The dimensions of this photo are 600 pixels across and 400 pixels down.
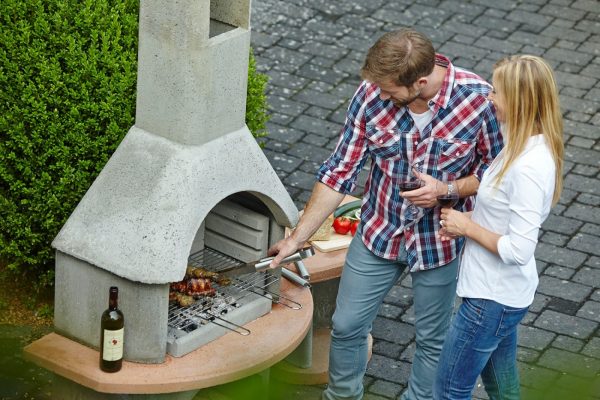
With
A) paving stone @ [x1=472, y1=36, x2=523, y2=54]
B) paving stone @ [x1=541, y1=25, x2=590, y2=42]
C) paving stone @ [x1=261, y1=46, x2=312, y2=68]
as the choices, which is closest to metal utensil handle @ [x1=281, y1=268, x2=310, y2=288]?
paving stone @ [x1=261, y1=46, x2=312, y2=68]

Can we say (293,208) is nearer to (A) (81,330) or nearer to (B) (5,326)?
(A) (81,330)

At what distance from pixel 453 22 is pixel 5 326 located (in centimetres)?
561

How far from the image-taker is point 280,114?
27.7 feet

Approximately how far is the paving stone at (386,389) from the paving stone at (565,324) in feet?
3.63

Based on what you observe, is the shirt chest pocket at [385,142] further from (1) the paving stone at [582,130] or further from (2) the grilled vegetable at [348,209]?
(1) the paving stone at [582,130]

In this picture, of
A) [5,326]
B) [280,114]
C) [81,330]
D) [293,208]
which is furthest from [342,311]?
[280,114]

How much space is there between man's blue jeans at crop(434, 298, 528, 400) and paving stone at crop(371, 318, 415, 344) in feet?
5.13

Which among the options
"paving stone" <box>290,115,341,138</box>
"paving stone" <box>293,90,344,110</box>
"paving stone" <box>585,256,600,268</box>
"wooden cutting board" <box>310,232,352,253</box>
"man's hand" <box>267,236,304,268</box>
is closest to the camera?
"man's hand" <box>267,236,304,268</box>

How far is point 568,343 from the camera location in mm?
6156

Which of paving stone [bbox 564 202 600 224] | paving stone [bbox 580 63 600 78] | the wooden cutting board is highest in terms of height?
the wooden cutting board

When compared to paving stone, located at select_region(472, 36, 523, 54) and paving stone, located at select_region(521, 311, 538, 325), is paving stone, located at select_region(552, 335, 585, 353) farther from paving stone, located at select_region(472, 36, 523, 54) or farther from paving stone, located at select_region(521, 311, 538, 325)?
paving stone, located at select_region(472, 36, 523, 54)

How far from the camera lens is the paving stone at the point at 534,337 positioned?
6.13 metres

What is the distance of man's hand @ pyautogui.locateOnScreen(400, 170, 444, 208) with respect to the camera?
175 inches

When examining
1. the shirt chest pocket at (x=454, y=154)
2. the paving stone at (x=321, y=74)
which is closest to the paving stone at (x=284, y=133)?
the paving stone at (x=321, y=74)
